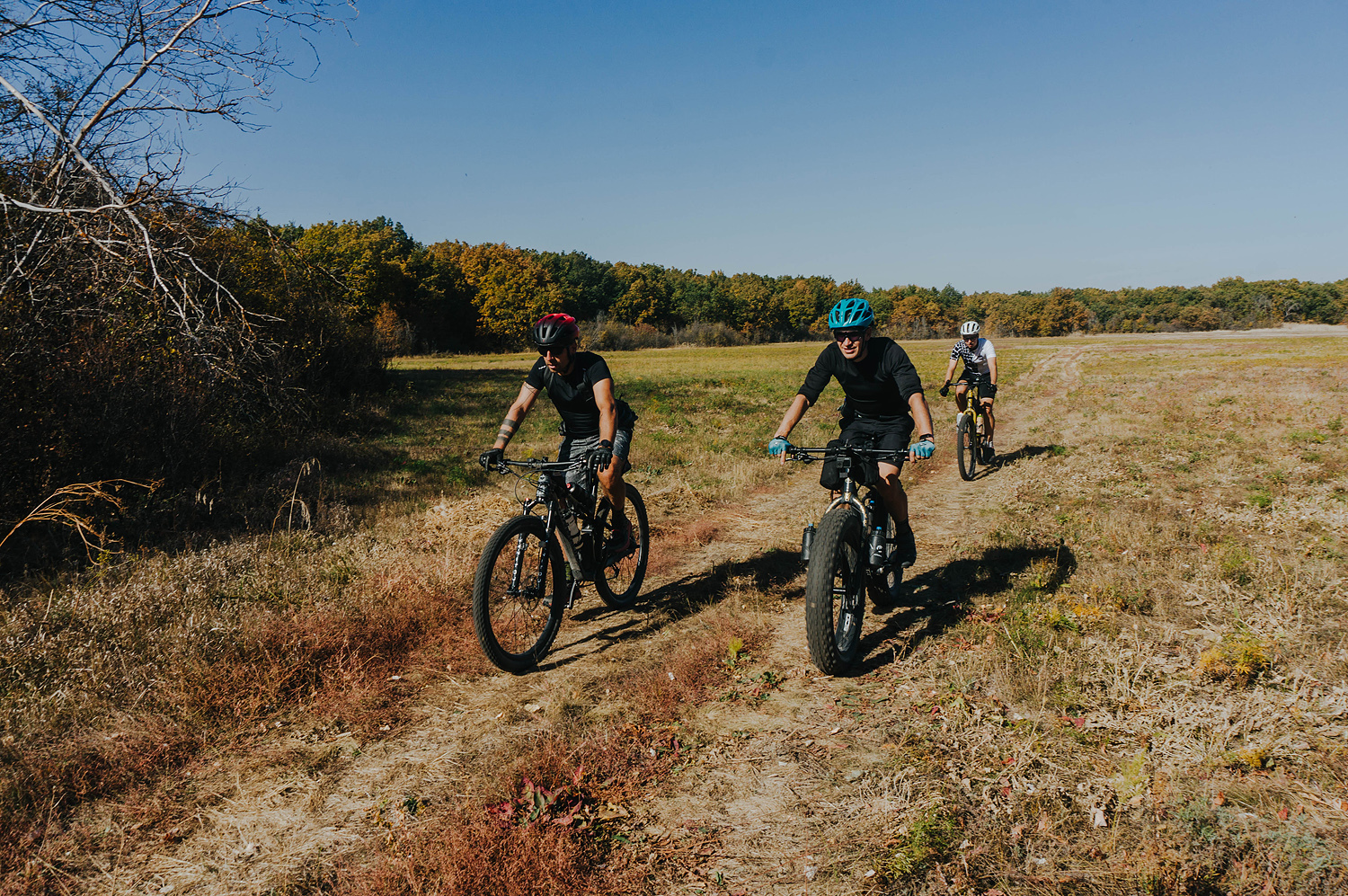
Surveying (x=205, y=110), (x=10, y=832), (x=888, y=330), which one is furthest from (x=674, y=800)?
(x=888, y=330)

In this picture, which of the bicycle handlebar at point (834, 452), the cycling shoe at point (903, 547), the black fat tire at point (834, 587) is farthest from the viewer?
the cycling shoe at point (903, 547)

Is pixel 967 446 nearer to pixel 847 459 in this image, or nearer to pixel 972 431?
pixel 972 431

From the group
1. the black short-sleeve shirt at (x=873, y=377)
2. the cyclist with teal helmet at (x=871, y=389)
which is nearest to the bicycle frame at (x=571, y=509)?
the cyclist with teal helmet at (x=871, y=389)

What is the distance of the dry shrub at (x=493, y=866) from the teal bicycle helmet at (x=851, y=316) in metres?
3.87

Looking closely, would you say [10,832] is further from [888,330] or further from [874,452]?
[888,330]

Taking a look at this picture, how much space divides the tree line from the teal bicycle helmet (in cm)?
5686

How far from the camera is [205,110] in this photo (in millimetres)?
7098

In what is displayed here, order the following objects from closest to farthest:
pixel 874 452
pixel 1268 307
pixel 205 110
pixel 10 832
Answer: pixel 10 832 → pixel 874 452 → pixel 205 110 → pixel 1268 307

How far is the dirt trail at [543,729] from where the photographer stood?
3.17 metres

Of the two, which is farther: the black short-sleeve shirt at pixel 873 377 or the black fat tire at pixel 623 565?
the black fat tire at pixel 623 565

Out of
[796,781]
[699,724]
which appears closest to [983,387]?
[699,724]

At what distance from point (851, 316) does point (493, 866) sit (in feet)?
14.1

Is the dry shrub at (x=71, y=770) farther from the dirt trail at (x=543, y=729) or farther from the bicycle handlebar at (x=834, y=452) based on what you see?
the bicycle handlebar at (x=834, y=452)

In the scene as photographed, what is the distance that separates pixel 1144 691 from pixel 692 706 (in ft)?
9.09
